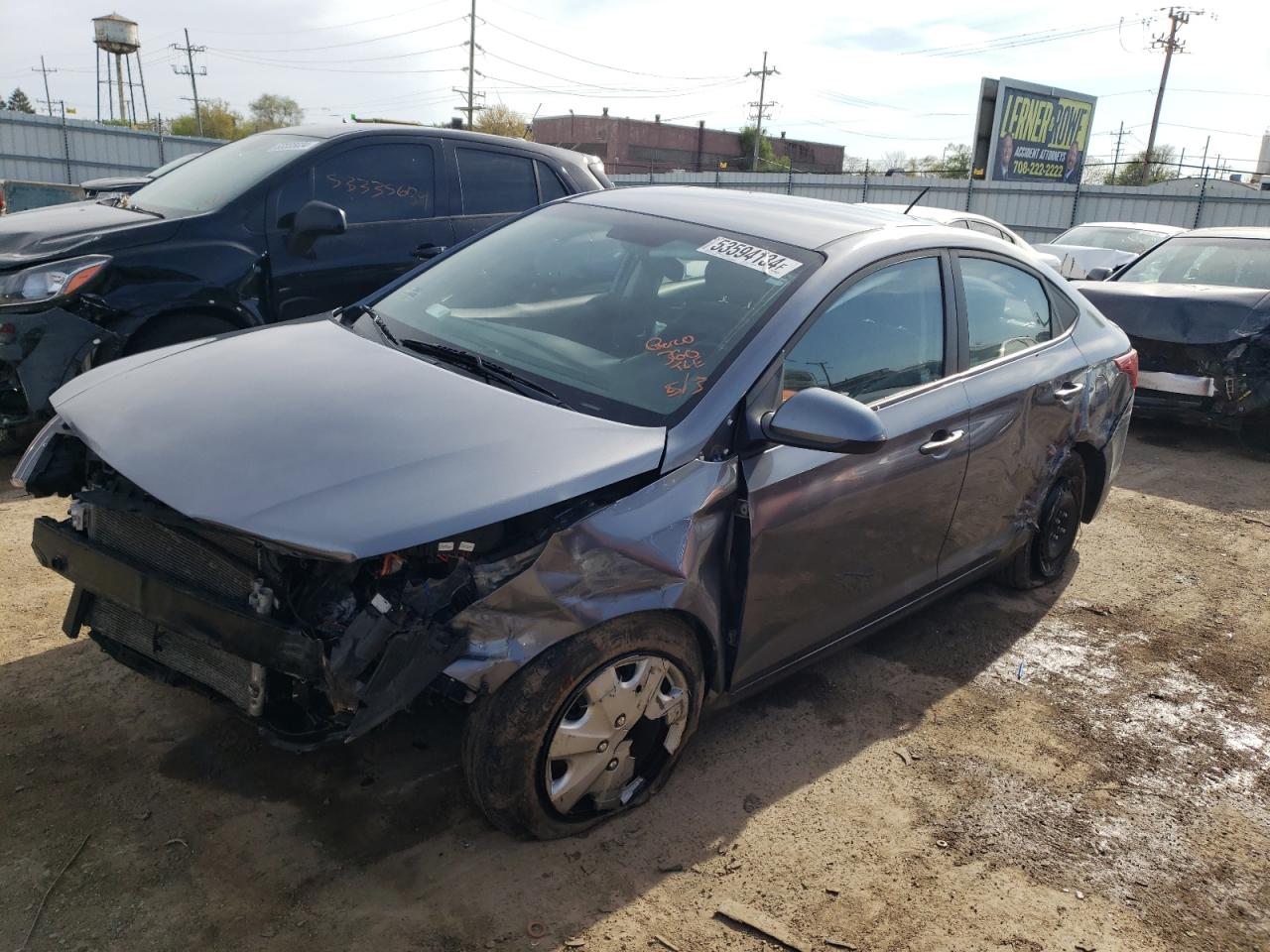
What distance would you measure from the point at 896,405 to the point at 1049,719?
4.54 feet

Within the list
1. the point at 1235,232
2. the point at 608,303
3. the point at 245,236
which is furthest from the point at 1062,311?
the point at 1235,232

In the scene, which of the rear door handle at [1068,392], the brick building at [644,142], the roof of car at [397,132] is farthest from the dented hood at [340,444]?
the brick building at [644,142]

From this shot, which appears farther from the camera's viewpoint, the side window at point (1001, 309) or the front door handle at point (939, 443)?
the side window at point (1001, 309)

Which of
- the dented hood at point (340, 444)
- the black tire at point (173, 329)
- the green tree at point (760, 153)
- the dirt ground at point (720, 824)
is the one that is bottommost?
the dirt ground at point (720, 824)

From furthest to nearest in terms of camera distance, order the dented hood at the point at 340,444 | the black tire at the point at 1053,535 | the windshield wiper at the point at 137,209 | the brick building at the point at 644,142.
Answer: the brick building at the point at 644,142
the windshield wiper at the point at 137,209
the black tire at the point at 1053,535
the dented hood at the point at 340,444

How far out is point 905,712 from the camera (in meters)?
3.57

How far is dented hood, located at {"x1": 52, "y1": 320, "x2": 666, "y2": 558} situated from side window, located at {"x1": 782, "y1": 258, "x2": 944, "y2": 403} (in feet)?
2.21

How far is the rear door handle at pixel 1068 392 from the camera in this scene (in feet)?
13.3

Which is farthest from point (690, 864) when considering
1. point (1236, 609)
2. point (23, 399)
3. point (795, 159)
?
point (795, 159)

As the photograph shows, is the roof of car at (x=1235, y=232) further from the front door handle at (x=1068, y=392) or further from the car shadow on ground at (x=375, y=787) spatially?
the car shadow on ground at (x=375, y=787)

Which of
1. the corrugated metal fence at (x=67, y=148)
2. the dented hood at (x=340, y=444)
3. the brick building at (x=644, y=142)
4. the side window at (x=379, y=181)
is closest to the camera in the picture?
the dented hood at (x=340, y=444)

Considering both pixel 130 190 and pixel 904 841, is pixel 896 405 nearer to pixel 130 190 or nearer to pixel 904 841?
pixel 904 841

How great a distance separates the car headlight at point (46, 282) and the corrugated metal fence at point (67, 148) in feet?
57.0

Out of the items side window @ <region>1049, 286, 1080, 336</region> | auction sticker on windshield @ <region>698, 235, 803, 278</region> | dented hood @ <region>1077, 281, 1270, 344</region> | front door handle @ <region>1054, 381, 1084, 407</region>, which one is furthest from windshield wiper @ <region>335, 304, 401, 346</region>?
dented hood @ <region>1077, 281, 1270, 344</region>
